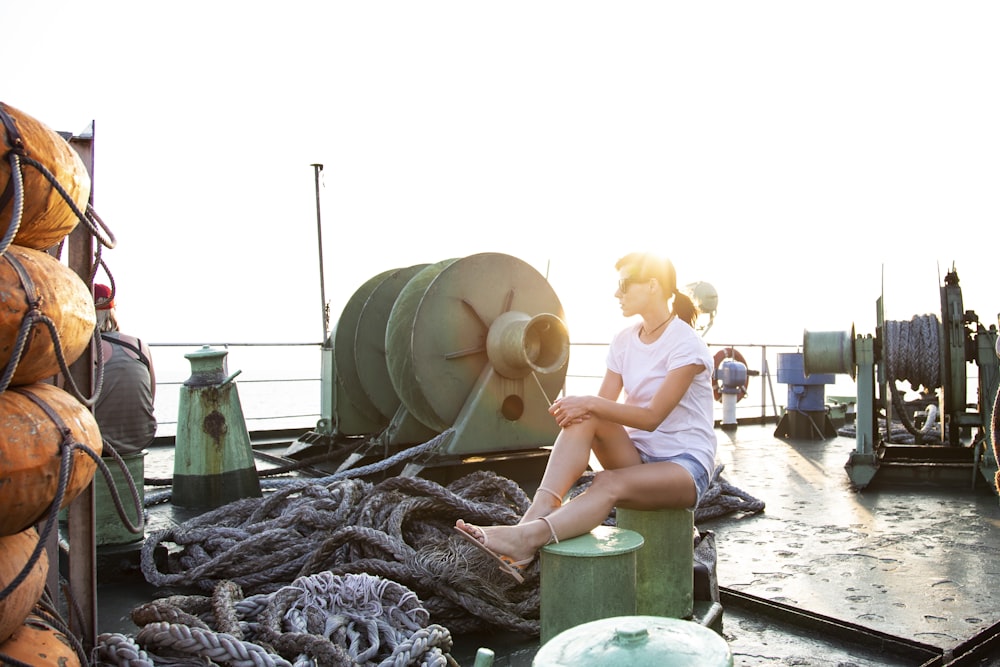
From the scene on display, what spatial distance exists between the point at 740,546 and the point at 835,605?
110cm

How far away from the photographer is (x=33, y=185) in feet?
5.10

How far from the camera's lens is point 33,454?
1.53 metres

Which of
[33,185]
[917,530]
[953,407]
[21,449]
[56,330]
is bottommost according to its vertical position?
[917,530]

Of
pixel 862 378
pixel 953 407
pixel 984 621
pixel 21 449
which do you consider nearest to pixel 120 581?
pixel 21 449

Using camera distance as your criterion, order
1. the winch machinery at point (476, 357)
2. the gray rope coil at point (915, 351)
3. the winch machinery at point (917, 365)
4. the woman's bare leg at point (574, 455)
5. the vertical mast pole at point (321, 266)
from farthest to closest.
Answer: the vertical mast pole at point (321, 266) → the gray rope coil at point (915, 351) → the winch machinery at point (917, 365) → the winch machinery at point (476, 357) → the woman's bare leg at point (574, 455)

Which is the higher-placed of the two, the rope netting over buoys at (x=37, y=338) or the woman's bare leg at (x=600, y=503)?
the rope netting over buoys at (x=37, y=338)

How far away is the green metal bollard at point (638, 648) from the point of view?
3.71ft

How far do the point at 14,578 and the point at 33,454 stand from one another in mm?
284

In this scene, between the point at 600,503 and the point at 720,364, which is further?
the point at 720,364

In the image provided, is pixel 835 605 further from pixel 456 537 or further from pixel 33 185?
pixel 33 185

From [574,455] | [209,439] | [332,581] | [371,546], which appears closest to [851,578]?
[574,455]

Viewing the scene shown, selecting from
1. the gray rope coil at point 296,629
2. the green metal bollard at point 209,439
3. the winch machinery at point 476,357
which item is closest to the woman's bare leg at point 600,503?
the gray rope coil at point 296,629

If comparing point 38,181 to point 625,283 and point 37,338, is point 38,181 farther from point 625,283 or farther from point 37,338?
point 625,283

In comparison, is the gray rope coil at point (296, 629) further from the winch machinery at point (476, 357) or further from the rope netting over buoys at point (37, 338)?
the winch machinery at point (476, 357)
